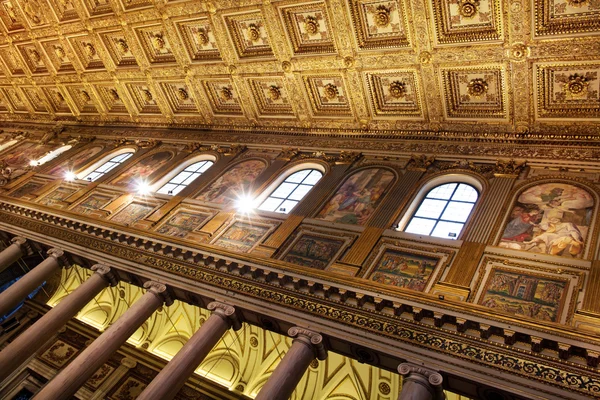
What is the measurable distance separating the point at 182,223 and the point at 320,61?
239 inches

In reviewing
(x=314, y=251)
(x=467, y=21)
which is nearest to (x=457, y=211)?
(x=314, y=251)

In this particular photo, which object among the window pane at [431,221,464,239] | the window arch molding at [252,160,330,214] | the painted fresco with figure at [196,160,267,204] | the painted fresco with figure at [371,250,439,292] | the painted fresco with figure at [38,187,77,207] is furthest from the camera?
the painted fresco with figure at [38,187,77,207]

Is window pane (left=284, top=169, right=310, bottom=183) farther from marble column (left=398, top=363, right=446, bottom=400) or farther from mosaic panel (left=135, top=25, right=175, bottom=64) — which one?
marble column (left=398, top=363, right=446, bottom=400)

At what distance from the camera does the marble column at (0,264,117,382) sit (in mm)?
10516

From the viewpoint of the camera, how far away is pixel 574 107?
11016mm

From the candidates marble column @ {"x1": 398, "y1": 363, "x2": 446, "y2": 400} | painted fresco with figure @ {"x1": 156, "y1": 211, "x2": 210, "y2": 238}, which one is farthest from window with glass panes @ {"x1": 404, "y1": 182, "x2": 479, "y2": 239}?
painted fresco with figure @ {"x1": 156, "y1": 211, "x2": 210, "y2": 238}

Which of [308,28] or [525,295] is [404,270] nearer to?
[525,295]

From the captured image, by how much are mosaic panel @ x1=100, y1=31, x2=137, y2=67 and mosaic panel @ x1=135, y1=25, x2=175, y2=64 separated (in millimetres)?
816

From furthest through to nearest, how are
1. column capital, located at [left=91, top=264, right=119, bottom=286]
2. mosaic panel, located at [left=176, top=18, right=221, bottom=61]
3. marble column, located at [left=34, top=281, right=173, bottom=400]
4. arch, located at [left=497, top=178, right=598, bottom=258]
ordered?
mosaic panel, located at [left=176, top=18, right=221, bottom=61], column capital, located at [left=91, top=264, right=119, bottom=286], marble column, located at [left=34, top=281, right=173, bottom=400], arch, located at [left=497, top=178, right=598, bottom=258]

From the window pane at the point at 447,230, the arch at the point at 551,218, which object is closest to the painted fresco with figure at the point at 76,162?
the window pane at the point at 447,230

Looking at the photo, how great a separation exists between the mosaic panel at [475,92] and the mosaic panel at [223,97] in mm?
7153

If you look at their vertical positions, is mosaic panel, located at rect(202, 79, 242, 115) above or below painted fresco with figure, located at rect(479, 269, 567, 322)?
above

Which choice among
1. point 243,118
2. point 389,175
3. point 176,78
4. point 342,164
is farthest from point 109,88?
point 389,175

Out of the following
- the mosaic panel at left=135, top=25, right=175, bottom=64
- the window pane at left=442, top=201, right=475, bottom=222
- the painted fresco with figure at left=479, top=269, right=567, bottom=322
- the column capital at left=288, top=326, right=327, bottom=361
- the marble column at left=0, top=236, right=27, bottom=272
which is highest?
the mosaic panel at left=135, top=25, right=175, bottom=64
